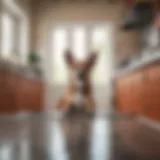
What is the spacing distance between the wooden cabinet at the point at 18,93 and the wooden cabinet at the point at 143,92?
174 centimetres

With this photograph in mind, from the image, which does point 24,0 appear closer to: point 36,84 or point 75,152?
point 36,84

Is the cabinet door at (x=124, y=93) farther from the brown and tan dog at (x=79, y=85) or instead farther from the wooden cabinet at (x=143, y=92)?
the brown and tan dog at (x=79, y=85)

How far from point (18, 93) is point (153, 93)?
297 centimetres

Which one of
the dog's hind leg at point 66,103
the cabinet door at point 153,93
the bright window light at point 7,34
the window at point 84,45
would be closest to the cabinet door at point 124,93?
the dog's hind leg at point 66,103

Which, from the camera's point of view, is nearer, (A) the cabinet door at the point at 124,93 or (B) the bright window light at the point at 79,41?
(A) the cabinet door at the point at 124,93

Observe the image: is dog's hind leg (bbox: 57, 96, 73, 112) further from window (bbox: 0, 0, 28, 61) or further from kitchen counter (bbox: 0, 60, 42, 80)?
window (bbox: 0, 0, 28, 61)

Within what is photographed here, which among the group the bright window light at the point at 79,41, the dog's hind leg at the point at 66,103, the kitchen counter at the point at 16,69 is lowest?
the dog's hind leg at the point at 66,103

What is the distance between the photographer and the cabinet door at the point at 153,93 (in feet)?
12.6

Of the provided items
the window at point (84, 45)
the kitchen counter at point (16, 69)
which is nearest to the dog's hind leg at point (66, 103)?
the kitchen counter at point (16, 69)

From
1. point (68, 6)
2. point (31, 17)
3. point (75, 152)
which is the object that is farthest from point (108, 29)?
point (75, 152)

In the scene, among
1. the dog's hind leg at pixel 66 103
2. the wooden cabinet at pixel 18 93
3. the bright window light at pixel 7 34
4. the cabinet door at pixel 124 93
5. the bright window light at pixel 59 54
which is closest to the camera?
the wooden cabinet at pixel 18 93

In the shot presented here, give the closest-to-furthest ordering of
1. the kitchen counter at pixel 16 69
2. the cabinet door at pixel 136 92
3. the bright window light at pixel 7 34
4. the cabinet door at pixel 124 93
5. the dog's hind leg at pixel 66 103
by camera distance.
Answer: the cabinet door at pixel 136 92 < the kitchen counter at pixel 16 69 < the cabinet door at pixel 124 93 < the dog's hind leg at pixel 66 103 < the bright window light at pixel 7 34

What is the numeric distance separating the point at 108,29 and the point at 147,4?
13.7 ft

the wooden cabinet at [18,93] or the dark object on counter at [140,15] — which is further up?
the dark object on counter at [140,15]
